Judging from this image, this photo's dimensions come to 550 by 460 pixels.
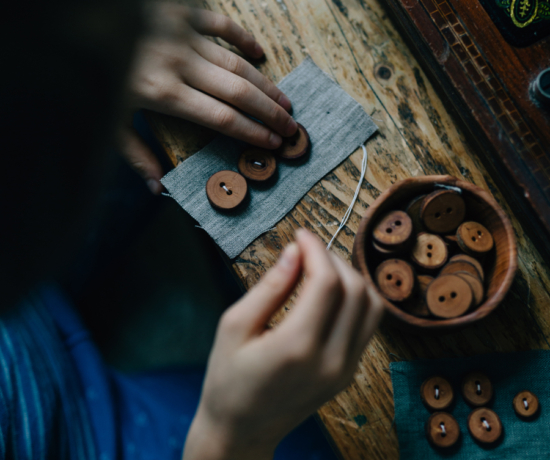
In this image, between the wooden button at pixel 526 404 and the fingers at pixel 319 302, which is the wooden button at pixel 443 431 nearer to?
the wooden button at pixel 526 404

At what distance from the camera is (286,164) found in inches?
26.3

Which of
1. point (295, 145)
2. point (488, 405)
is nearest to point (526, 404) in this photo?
point (488, 405)

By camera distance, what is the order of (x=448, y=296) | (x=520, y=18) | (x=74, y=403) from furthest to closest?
(x=74, y=403), (x=520, y=18), (x=448, y=296)

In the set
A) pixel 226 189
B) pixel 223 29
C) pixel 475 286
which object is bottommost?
pixel 475 286

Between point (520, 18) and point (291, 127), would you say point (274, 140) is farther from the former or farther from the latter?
point (520, 18)

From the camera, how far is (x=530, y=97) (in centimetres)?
61

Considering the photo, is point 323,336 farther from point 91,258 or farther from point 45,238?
point 91,258

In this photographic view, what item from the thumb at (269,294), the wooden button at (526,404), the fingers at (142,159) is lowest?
the wooden button at (526,404)

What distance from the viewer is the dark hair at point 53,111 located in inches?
7.3

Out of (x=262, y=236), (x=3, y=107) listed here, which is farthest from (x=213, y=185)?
(x=3, y=107)

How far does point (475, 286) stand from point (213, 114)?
0.50 m

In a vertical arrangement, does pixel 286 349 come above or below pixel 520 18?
below

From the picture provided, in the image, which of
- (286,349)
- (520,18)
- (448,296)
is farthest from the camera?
(520,18)

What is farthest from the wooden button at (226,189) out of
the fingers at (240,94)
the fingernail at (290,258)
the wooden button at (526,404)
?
the wooden button at (526,404)
